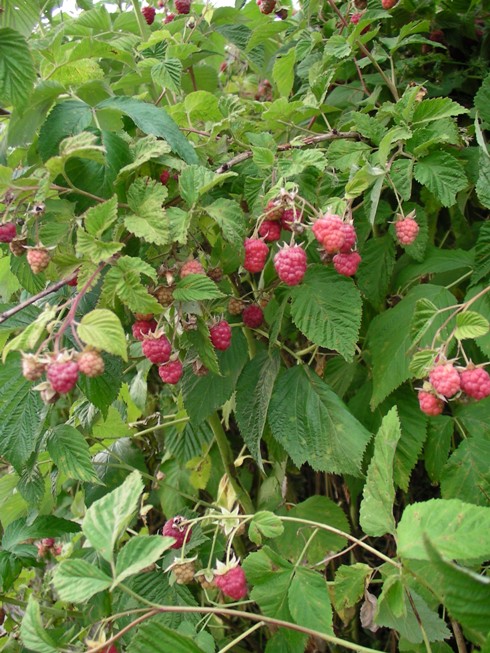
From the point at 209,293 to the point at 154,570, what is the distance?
591 millimetres

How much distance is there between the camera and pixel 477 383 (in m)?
0.81

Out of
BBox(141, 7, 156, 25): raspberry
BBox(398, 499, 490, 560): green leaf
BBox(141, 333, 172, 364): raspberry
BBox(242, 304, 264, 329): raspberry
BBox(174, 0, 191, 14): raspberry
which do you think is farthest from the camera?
BBox(141, 7, 156, 25): raspberry

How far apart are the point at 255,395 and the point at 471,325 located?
41 centimetres

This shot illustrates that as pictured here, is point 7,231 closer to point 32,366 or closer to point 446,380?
point 32,366

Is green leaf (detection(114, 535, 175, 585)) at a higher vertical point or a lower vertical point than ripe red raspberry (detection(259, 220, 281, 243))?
lower

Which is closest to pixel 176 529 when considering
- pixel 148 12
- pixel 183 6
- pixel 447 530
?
pixel 447 530

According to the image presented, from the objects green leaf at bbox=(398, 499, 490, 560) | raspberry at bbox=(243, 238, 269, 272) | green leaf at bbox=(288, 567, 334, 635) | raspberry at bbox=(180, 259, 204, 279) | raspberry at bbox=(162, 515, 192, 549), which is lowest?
raspberry at bbox=(162, 515, 192, 549)

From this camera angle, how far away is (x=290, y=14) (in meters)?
1.72

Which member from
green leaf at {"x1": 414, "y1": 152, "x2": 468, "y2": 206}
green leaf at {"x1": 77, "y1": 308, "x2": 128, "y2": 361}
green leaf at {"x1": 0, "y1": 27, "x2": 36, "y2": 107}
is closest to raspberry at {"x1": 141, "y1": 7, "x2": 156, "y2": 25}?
green leaf at {"x1": 0, "y1": 27, "x2": 36, "y2": 107}

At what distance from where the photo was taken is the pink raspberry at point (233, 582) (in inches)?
36.4

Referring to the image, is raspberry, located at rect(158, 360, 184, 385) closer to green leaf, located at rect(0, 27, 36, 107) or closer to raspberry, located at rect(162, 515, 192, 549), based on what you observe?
raspberry, located at rect(162, 515, 192, 549)

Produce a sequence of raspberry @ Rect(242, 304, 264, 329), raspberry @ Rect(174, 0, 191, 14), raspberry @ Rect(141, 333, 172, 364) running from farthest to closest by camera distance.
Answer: raspberry @ Rect(174, 0, 191, 14) < raspberry @ Rect(242, 304, 264, 329) < raspberry @ Rect(141, 333, 172, 364)

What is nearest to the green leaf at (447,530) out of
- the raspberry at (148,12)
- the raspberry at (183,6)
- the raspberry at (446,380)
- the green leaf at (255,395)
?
the raspberry at (446,380)

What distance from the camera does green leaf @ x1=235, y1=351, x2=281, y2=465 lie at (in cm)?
108
